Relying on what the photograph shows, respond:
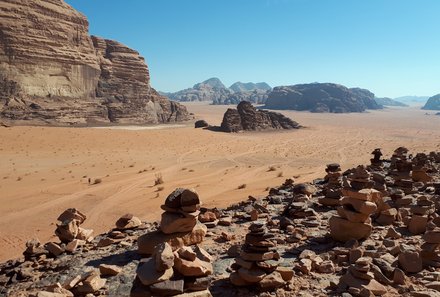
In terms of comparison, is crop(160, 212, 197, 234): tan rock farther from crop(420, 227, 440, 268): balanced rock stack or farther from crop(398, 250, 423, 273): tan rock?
crop(420, 227, 440, 268): balanced rock stack

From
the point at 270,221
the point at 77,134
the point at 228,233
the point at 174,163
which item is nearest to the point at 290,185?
the point at 270,221

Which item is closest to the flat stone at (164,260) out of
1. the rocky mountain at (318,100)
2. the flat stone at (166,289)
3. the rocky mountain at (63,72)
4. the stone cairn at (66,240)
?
the flat stone at (166,289)

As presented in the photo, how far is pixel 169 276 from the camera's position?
514 centimetres

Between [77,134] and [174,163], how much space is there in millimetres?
15928

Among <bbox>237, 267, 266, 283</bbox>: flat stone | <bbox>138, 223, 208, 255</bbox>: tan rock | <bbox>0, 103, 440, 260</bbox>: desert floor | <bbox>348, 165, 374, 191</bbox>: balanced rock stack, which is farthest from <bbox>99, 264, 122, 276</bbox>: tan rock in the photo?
<bbox>348, 165, 374, 191</bbox>: balanced rock stack

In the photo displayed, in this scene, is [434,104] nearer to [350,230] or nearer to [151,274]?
[350,230]

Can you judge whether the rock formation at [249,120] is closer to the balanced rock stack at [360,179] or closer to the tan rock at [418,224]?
the balanced rock stack at [360,179]

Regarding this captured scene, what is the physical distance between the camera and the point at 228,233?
857 cm

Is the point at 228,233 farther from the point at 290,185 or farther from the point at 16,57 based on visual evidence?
the point at 16,57

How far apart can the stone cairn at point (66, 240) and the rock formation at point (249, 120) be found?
132ft

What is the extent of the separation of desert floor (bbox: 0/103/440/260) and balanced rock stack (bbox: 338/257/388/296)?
781 cm

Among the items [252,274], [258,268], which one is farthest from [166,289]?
[258,268]

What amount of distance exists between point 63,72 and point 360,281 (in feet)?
167

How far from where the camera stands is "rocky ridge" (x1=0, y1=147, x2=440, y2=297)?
545 cm
